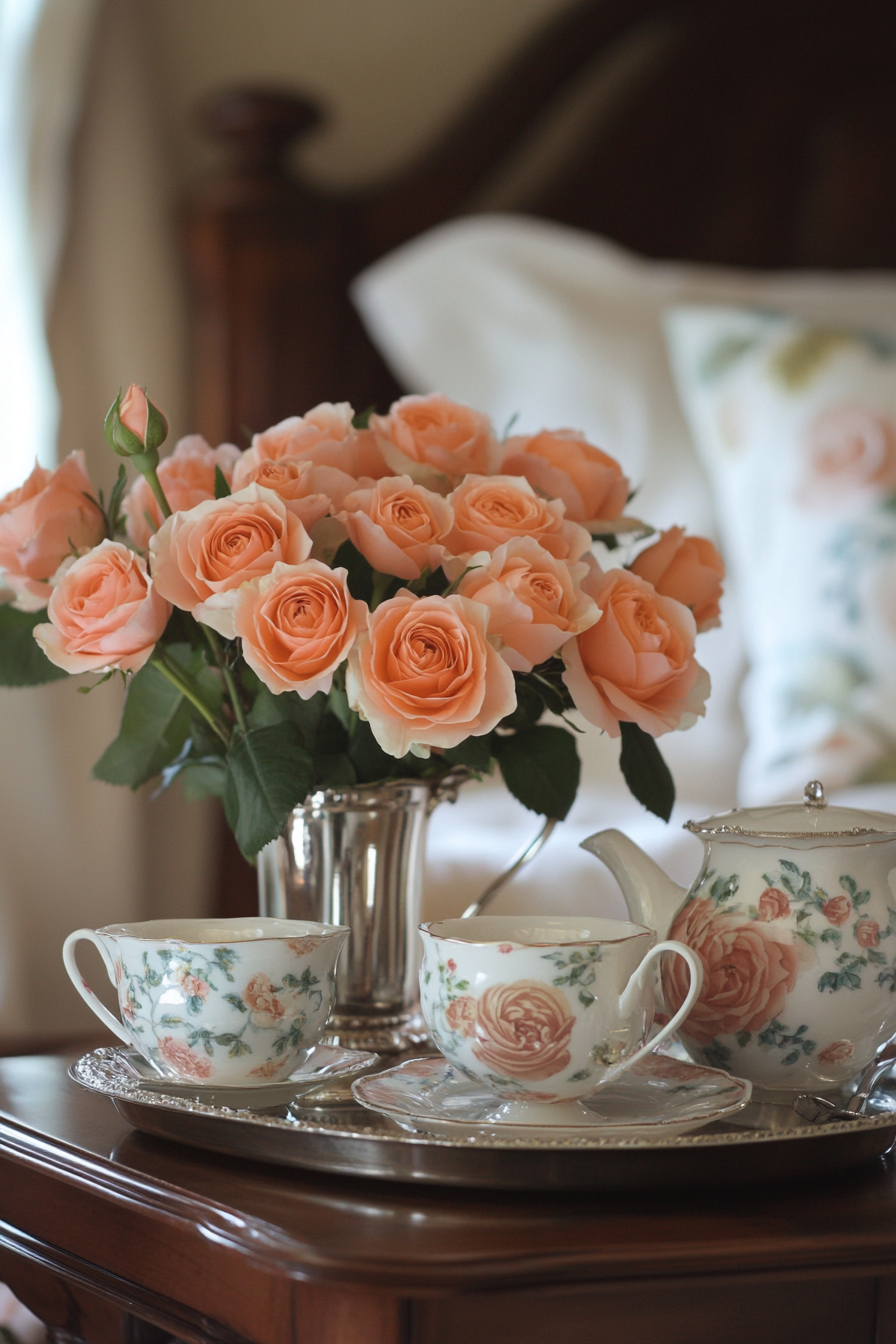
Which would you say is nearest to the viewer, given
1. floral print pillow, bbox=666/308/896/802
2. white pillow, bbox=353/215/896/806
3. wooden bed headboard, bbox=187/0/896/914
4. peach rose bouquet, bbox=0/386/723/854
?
peach rose bouquet, bbox=0/386/723/854

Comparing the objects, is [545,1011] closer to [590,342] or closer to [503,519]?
[503,519]

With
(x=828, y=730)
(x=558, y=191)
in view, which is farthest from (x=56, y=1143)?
(x=558, y=191)

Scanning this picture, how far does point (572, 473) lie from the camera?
0.66 m

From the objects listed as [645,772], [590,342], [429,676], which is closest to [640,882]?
[645,772]

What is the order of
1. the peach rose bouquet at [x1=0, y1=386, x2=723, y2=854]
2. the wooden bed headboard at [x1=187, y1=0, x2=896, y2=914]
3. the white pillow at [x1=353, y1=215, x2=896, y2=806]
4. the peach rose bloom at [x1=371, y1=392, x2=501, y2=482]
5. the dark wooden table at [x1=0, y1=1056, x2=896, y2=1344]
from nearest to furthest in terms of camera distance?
1. the dark wooden table at [x1=0, y1=1056, x2=896, y2=1344]
2. the peach rose bouquet at [x1=0, y1=386, x2=723, y2=854]
3. the peach rose bloom at [x1=371, y1=392, x2=501, y2=482]
4. the white pillow at [x1=353, y1=215, x2=896, y2=806]
5. the wooden bed headboard at [x1=187, y1=0, x2=896, y2=914]

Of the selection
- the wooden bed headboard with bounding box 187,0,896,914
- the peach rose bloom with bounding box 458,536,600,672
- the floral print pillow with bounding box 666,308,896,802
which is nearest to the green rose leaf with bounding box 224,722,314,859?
the peach rose bloom with bounding box 458,536,600,672

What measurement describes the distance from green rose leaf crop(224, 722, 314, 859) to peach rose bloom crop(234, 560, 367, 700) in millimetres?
63

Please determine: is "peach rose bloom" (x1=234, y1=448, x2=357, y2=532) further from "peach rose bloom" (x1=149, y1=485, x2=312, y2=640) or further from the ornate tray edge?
the ornate tray edge

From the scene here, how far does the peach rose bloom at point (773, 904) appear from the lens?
558mm

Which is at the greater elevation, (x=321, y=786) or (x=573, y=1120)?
(x=321, y=786)

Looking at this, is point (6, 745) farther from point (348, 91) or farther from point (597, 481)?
point (348, 91)

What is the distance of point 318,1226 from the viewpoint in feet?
1.48

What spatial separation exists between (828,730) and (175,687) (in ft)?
1.94

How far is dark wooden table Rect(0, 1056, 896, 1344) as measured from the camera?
1.41 feet
